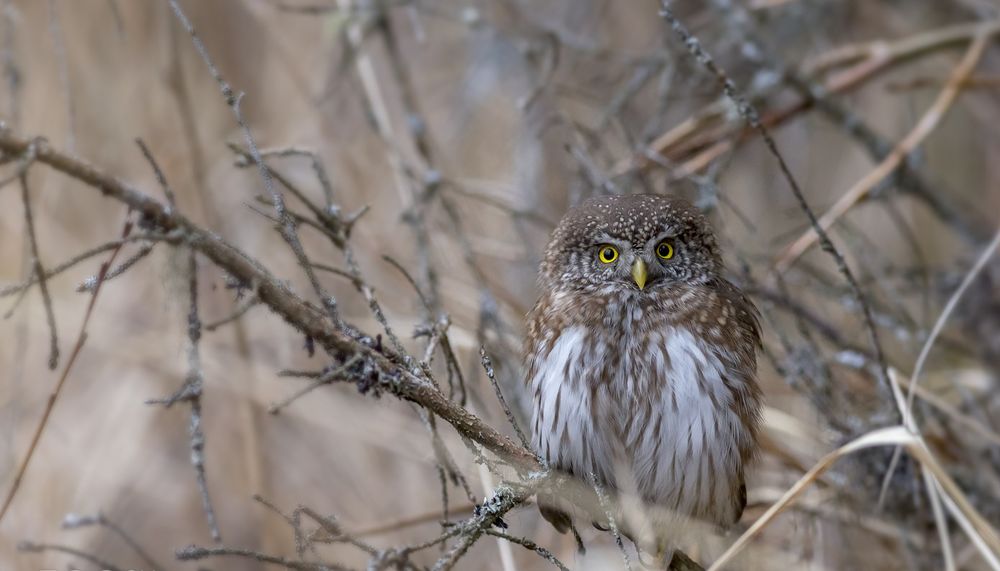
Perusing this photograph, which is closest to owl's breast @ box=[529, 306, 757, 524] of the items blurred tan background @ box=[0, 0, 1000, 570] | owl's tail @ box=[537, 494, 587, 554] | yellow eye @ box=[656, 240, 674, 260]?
owl's tail @ box=[537, 494, 587, 554]

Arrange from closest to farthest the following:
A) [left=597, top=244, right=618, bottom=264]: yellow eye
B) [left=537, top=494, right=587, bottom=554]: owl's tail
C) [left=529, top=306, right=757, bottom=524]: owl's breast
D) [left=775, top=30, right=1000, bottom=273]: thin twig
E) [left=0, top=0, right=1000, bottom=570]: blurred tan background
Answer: [left=537, top=494, right=587, bottom=554]: owl's tail
[left=529, top=306, right=757, bottom=524]: owl's breast
[left=597, top=244, right=618, bottom=264]: yellow eye
[left=775, top=30, right=1000, bottom=273]: thin twig
[left=0, top=0, right=1000, bottom=570]: blurred tan background

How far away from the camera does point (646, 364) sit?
8.96ft

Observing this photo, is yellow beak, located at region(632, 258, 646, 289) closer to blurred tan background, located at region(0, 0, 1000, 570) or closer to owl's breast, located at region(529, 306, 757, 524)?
owl's breast, located at region(529, 306, 757, 524)

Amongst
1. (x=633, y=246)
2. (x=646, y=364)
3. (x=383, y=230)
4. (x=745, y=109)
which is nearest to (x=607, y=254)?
(x=633, y=246)

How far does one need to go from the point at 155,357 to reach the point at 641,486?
2534mm

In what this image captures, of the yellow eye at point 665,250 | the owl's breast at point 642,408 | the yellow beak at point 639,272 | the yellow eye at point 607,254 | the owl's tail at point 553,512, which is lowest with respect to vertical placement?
the owl's tail at point 553,512

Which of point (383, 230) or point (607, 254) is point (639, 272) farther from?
point (383, 230)

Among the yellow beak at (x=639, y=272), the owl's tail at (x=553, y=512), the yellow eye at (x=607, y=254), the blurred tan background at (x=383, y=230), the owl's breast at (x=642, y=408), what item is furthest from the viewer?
the blurred tan background at (x=383, y=230)

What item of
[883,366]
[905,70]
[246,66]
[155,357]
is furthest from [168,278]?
[905,70]

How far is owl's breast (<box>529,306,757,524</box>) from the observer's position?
2.71m

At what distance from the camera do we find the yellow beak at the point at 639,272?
285 cm

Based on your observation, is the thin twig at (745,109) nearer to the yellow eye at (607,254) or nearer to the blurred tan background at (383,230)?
the yellow eye at (607,254)

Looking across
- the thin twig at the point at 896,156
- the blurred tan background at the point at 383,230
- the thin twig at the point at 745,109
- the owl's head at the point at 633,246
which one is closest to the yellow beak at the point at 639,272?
the owl's head at the point at 633,246

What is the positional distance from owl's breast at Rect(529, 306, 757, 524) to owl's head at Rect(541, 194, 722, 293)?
0.46 ft
